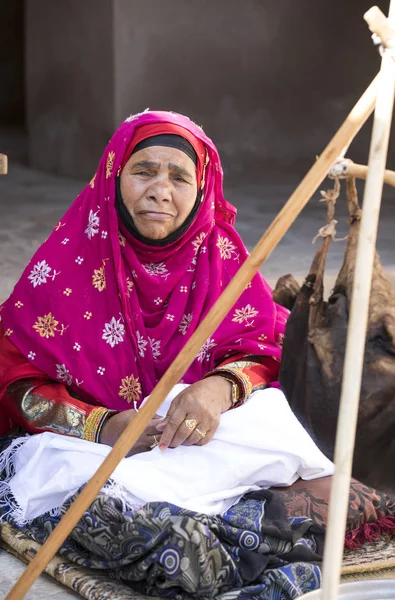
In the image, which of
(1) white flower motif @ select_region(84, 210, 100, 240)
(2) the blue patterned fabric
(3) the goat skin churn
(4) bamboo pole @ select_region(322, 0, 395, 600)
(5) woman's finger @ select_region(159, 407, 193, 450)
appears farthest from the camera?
(1) white flower motif @ select_region(84, 210, 100, 240)

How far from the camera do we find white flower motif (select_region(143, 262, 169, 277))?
9.25 ft

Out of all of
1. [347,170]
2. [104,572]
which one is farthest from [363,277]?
[104,572]

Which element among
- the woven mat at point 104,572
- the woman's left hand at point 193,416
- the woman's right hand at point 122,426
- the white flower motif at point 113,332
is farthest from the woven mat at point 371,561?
the white flower motif at point 113,332

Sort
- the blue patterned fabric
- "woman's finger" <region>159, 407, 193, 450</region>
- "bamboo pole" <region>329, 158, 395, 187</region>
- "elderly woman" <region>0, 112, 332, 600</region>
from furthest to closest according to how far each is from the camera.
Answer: "woman's finger" <region>159, 407, 193, 450</region>
"elderly woman" <region>0, 112, 332, 600</region>
the blue patterned fabric
"bamboo pole" <region>329, 158, 395, 187</region>

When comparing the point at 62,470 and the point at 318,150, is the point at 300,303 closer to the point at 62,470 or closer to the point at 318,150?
the point at 62,470

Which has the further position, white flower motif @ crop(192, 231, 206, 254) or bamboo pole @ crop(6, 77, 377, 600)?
white flower motif @ crop(192, 231, 206, 254)

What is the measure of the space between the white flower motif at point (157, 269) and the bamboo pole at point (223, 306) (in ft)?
3.27

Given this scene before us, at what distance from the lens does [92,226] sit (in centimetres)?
280

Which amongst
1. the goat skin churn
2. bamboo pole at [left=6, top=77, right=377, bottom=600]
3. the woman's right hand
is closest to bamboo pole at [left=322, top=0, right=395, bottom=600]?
bamboo pole at [left=6, top=77, right=377, bottom=600]

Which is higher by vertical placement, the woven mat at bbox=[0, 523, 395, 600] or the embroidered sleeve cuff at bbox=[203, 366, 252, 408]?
the embroidered sleeve cuff at bbox=[203, 366, 252, 408]

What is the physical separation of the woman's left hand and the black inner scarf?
0.41 meters

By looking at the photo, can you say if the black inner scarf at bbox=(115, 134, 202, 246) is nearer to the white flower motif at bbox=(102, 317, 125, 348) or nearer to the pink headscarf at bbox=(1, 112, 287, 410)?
the pink headscarf at bbox=(1, 112, 287, 410)

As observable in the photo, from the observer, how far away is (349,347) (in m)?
1.56

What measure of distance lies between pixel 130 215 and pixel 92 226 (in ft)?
0.40
